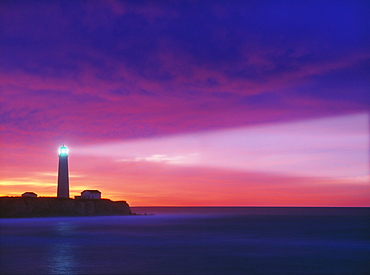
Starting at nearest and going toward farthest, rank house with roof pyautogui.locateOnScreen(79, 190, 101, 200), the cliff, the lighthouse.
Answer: the lighthouse, the cliff, house with roof pyautogui.locateOnScreen(79, 190, 101, 200)

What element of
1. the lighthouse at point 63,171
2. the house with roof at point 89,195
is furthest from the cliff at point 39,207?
the house with roof at point 89,195

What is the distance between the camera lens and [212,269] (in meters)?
28.9

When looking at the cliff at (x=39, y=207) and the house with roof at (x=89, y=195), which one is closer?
the cliff at (x=39, y=207)

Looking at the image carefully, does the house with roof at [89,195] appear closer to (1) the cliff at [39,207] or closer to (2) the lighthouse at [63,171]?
(1) the cliff at [39,207]

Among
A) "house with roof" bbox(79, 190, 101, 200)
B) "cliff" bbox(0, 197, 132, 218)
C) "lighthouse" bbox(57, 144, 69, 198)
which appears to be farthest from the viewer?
"house with roof" bbox(79, 190, 101, 200)

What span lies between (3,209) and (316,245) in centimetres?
7657

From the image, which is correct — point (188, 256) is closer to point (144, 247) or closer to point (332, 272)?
point (144, 247)

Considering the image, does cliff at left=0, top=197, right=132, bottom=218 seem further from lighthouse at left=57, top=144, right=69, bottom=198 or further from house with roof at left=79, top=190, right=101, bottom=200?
house with roof at left=79, top=190, right=101, bottom=200

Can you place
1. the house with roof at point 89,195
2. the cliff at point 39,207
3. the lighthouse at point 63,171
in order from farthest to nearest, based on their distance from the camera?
the house with roof at point 89,195, the cliff at point 39,207, the lighthouse at point 63,171

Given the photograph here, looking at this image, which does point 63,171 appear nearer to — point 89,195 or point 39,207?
point 39,207

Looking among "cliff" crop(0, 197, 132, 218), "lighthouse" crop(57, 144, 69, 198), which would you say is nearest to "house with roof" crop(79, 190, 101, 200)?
"cliff" crop(0, 197, 132, 218)

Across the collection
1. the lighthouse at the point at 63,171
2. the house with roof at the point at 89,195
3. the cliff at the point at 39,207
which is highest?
the lighthouse at the point at 63,171

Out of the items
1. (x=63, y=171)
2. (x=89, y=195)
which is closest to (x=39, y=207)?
(x=63, y=171)

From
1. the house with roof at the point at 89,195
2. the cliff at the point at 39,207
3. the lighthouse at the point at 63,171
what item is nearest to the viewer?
the lighthouse at the point at 63,171
